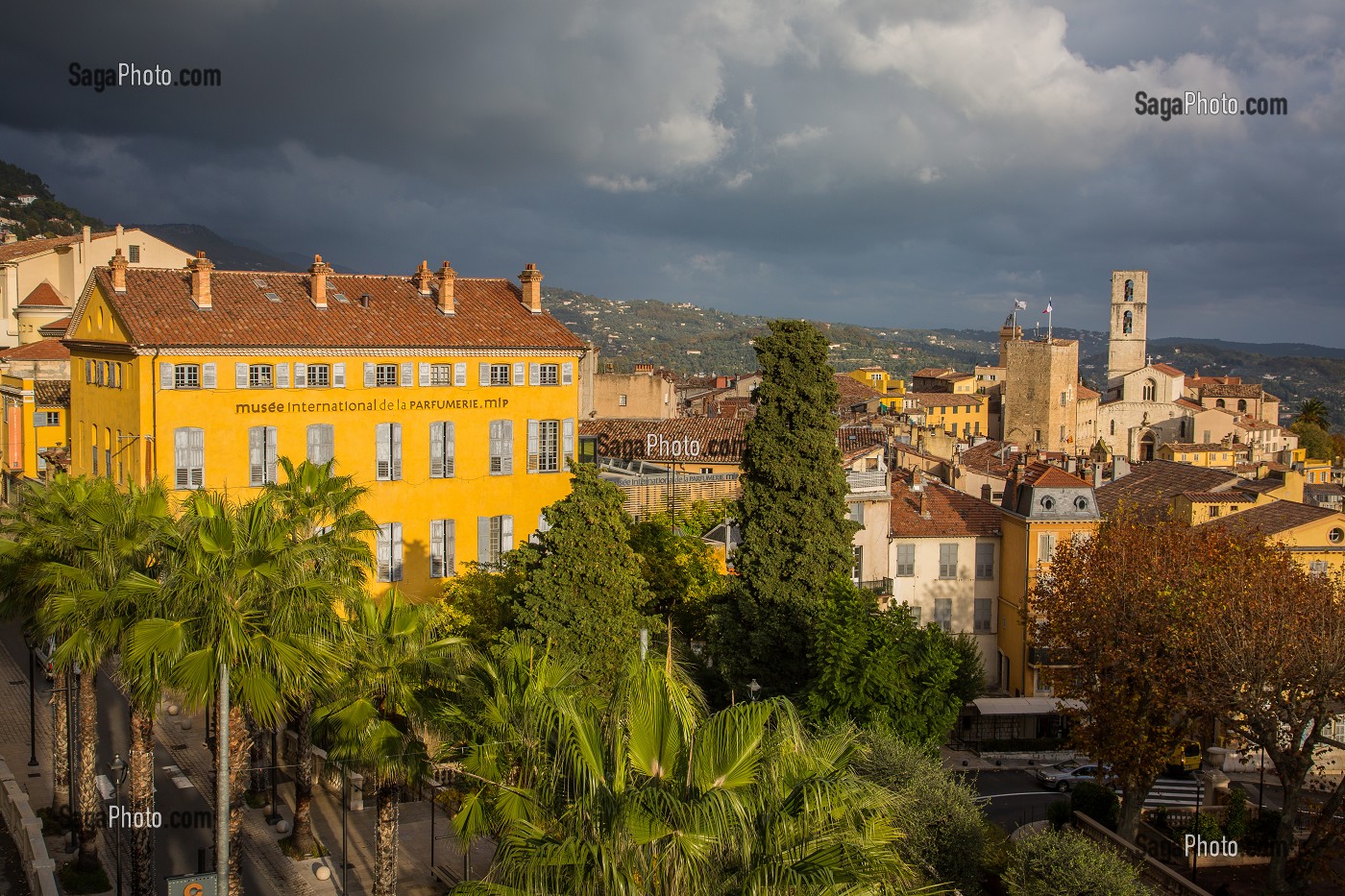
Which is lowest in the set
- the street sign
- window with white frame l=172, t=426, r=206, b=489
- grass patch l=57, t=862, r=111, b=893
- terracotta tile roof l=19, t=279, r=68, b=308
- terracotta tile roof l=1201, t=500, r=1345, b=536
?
grass patch l=57, t=862, r=111, b=893

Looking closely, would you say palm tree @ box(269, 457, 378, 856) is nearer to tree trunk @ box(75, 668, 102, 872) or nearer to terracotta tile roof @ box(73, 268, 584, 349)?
tree trunk @ box(75, 668, 102, 872)

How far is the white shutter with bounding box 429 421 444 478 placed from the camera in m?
40.0

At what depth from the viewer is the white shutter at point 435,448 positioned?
40000 millimetres

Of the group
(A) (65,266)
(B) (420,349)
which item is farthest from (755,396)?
(A) (65,266)

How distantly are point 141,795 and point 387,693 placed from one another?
5.76 m

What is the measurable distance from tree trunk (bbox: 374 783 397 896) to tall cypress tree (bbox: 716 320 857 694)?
12001 mm

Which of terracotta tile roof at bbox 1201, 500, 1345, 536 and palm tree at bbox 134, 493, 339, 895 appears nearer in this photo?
palm tree at bbox 134, 493, 339, 895

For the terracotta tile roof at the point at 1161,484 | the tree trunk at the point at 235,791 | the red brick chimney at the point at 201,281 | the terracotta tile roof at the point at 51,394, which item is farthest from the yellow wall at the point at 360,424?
the terracotta tile roof at the point at 1161,484

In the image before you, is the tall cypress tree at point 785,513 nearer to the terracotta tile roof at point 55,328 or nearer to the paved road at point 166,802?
the paved road at point 166,802

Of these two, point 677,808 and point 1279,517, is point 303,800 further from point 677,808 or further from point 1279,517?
point 1279,517

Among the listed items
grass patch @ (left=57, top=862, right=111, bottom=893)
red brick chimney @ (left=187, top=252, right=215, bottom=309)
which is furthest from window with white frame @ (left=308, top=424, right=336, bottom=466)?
grass patch @ (left=57, top=862, right=111, bottom=893)

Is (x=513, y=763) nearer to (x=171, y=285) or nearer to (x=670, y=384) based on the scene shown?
(x=171, y=285)

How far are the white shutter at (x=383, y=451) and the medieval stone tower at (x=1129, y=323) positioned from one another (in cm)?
12282

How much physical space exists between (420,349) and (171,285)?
25.0 feet
